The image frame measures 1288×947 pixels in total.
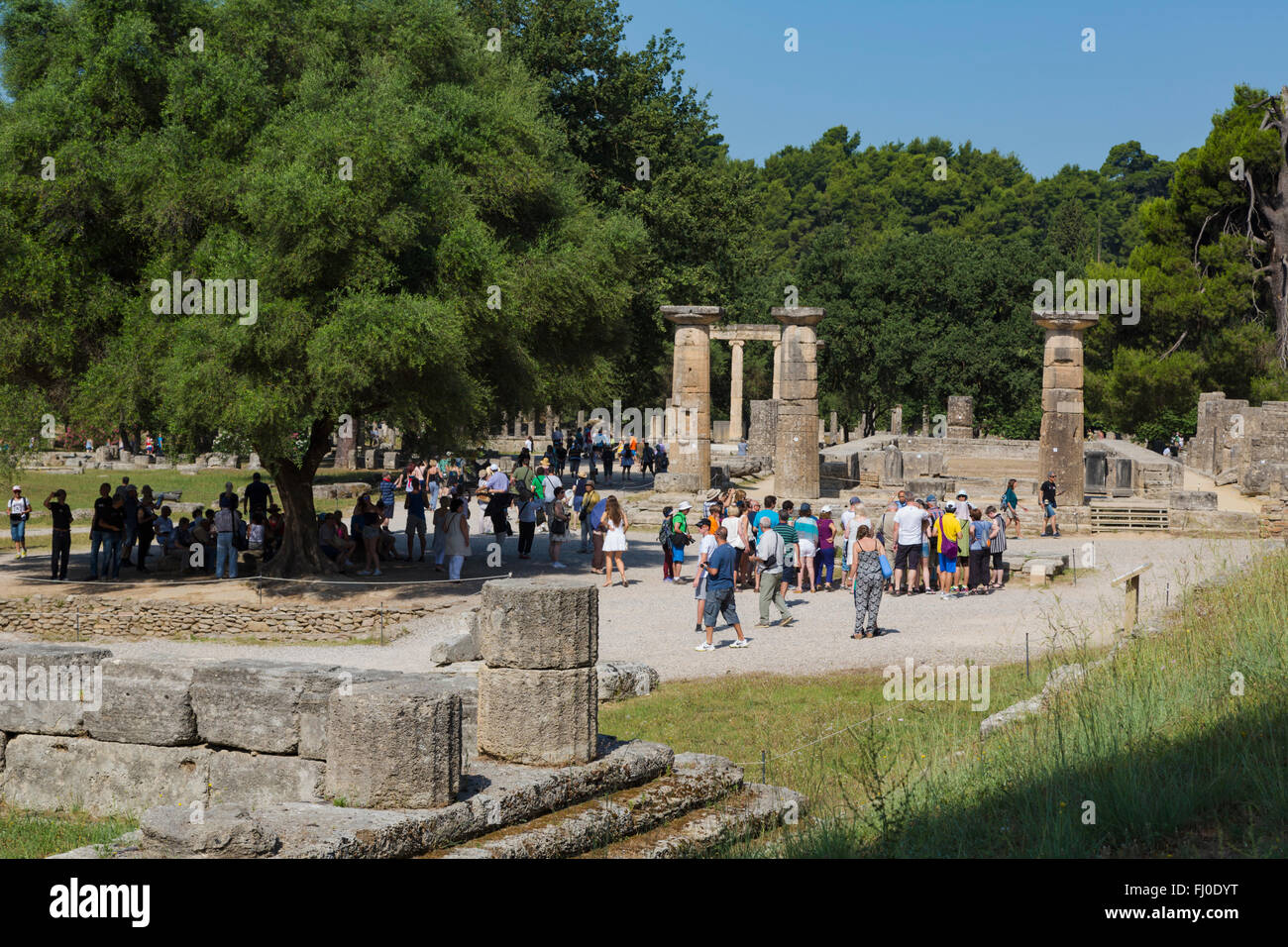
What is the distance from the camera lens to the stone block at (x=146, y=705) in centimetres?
998

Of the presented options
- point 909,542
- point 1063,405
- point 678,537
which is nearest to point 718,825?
point 909,542

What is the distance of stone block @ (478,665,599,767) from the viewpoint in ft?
29.7

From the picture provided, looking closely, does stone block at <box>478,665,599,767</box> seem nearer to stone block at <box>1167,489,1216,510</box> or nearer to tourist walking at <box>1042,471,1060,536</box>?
tourist walking at <box>1042,471,1060,536</box>

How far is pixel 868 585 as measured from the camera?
56.1ft

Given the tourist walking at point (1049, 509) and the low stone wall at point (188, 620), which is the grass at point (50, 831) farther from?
the tourist walking at point (1049, 509)

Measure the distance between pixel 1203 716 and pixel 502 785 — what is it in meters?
4.60

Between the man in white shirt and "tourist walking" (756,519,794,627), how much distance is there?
2322 mm

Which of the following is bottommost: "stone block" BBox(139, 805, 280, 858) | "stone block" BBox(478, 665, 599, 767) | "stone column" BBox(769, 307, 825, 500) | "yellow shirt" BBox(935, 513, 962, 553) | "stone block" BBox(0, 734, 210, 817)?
"stone block" BBox(0, 734, 210, 817)

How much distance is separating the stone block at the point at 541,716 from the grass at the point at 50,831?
9.05 ft

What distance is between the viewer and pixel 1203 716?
28.5 ft

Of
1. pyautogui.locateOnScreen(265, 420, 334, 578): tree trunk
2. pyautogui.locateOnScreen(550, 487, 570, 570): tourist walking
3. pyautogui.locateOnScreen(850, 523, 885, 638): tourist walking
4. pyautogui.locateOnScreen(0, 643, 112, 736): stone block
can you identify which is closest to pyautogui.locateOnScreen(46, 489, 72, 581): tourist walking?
pyautogui.locateOnScreen(265, 420, 334, 578): tree trunk

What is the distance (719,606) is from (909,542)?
4324mm

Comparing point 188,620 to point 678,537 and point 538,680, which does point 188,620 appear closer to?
point 678,537

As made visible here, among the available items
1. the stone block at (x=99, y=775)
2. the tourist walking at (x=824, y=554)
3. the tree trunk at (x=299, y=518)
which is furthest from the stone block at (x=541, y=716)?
the tree trunk at (x=299, y=518)
